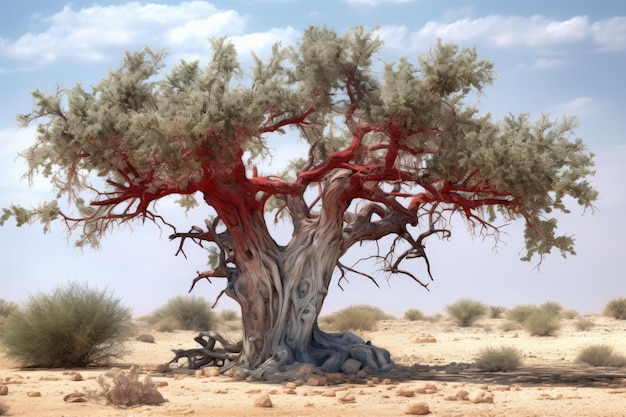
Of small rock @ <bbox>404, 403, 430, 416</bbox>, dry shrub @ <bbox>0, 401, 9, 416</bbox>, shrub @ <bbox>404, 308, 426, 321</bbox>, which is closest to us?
dry shrub @ <bbox>0, 401, 9, 416</bbox>

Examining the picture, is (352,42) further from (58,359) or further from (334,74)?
(58,359)

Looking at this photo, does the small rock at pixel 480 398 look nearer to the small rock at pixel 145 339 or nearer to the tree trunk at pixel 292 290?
the tree trunk at pixel 292 290

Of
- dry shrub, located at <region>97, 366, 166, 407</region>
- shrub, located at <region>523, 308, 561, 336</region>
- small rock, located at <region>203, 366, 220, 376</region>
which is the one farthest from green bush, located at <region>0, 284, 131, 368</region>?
shrub, located at <region>523, 308, 561, 336</region>

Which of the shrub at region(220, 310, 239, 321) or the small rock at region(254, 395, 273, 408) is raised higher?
the shrub at region(220, 310, 239, 321)

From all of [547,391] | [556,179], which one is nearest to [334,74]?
[556,179]

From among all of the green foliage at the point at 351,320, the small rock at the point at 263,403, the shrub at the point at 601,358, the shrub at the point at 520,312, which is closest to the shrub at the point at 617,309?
the shrub at the point at 520,312

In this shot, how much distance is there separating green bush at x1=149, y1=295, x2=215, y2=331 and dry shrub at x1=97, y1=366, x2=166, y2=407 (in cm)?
2348

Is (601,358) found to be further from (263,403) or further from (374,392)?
(263,403)

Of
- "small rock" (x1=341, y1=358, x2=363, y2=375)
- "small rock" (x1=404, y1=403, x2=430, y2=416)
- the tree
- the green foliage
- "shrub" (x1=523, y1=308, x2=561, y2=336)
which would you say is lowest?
"small rock" (x1=404, y1=403, x2=430, y2=416)

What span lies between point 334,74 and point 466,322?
24.8 meters

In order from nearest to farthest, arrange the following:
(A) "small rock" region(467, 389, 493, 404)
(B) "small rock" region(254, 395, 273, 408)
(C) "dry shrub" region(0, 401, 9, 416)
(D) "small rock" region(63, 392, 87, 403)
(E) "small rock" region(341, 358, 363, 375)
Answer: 1. (C) "dry shrub" region(0, 401, 9, 416)
2. (B) "small rock" region(254, 395, 273, 408)
3. (D) "small rock" region(63, 392, 87, 403)
4. (A) "small rock" region(467, 389, 493, 404)
5. (E) "small rock" region(341, 358, 363, 375)

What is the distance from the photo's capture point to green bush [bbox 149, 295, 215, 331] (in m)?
35.2

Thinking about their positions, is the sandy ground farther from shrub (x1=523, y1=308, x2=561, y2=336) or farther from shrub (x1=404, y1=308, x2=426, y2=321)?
shrub (x1=404, y1=308, x2=426, y2=321)

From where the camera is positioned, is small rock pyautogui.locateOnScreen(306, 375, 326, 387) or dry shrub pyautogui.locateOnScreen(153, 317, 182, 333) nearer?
small rock pyautogui.locateOnScreen(306, 375, 326, 387)
